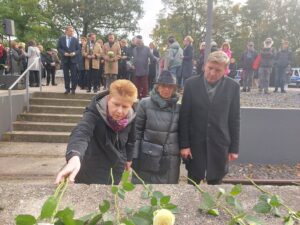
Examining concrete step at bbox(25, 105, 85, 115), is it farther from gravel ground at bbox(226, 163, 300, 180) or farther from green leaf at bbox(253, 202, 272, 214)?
green leaf at bbox(253, 202, 272, 214)

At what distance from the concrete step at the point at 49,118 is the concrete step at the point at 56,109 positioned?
13.9 inches

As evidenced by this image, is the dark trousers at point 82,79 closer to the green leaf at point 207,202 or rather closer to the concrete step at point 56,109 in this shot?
the concrete step at point 56,109

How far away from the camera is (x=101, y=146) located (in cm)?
285

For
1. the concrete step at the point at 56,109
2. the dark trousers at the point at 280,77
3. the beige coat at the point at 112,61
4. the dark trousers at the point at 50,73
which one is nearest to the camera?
the concrete step at the point at 56,109

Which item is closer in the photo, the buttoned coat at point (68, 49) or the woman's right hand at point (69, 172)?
the woman's right hand at point (69, 172)

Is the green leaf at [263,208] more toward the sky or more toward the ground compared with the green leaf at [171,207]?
more toward the ground

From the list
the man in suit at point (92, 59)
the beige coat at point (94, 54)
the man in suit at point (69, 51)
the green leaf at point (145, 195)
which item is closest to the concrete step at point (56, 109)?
the man in suit at point (69, 51)

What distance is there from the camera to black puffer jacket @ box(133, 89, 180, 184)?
3.68 metres

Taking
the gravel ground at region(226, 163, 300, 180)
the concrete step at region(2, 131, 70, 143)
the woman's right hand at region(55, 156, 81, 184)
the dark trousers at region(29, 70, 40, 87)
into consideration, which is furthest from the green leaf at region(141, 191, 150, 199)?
the dark trousers at region(29, 70, 40, 87)

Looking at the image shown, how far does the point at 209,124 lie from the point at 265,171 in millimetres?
4294

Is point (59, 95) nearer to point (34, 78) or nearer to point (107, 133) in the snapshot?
point (34, 78)

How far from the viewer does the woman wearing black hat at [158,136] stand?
3657 millimetres

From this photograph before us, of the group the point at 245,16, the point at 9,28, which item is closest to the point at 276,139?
the point at 9,28

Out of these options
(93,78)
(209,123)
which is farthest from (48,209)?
(93,78)
